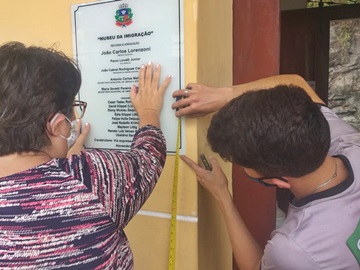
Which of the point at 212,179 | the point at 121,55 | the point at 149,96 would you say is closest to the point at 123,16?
the point at 121,55

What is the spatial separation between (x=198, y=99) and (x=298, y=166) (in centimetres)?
37

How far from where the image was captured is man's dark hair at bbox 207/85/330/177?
0.93 metres

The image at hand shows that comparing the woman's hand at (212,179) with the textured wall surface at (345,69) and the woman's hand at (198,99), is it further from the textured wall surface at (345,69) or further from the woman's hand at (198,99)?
the textured wall surface at (345,69)

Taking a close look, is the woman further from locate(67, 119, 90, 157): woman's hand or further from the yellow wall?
locate(67, 119, 90, 157): woman's hand

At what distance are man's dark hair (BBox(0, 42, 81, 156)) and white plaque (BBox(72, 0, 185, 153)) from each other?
40 centimetres

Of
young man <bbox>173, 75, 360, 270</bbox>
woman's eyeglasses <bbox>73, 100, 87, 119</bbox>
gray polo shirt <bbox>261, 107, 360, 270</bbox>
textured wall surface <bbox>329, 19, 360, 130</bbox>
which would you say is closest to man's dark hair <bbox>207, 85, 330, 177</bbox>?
young man <bbox>173, 75, 360, 270</bbox>

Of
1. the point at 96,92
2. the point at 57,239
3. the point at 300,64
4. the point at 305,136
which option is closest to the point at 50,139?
the point at 57,239

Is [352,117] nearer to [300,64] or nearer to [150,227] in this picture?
[300,64]

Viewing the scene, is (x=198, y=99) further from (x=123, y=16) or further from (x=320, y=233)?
(x=320, y=233)

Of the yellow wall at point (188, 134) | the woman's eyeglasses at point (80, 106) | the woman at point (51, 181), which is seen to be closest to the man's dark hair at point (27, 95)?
the woman at point (51, 181)

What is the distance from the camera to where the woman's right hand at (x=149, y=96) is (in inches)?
46.9

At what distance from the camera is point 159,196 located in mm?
1302

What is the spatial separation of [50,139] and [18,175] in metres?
0.12

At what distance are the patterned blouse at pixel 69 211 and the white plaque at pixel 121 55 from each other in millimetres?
359
